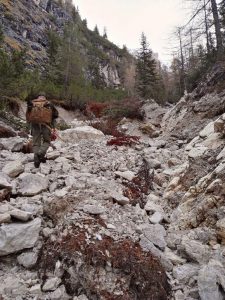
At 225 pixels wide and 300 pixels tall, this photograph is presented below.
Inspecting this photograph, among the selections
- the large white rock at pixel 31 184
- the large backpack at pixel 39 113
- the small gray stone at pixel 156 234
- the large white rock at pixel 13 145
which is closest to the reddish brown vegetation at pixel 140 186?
the small gray stone at pixel 156 234

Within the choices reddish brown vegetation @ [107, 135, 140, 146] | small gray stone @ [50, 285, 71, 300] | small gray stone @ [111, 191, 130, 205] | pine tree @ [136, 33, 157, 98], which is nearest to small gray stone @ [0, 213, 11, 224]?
small gray stone @ [50, 285, 71, 300]

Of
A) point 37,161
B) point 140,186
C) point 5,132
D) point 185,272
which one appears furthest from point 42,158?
point 185,272

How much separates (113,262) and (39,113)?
13.9 ft

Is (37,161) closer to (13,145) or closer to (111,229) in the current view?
(13,145)

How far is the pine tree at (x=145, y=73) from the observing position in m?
31.8

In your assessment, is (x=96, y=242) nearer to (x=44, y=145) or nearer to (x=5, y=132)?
(x=44, y=145)

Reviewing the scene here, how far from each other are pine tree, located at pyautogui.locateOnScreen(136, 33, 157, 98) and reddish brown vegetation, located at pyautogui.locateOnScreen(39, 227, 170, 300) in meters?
27.0

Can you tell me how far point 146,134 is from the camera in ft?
50.0

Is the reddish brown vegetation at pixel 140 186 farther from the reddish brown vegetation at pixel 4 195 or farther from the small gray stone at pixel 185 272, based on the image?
the reddish brown vegetation at pixel 4 195

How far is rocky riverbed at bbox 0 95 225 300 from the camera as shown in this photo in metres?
3.86

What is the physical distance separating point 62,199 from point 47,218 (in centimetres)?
46

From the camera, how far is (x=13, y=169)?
21.4 ft

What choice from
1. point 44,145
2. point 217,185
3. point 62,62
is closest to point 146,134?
point 44,145

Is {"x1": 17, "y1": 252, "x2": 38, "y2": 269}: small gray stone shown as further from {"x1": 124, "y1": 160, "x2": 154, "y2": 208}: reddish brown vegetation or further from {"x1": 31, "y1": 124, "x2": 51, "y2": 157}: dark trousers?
{"x1": 31, "y1": 124, "x2": 51, "y2": 157}: dark trousers
